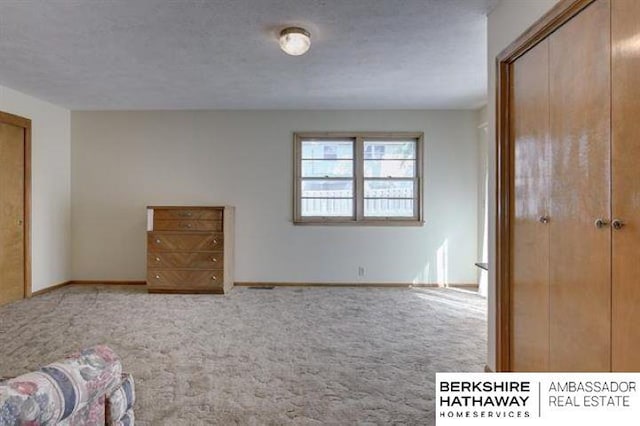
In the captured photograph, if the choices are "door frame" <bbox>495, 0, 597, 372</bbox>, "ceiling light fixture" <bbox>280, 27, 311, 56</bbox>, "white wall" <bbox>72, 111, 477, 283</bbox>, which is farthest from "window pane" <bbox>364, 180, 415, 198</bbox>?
"door frame" <bbox>495, 0, 597, 372</bbox>

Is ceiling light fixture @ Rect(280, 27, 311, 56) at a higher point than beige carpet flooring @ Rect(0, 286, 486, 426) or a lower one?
higher

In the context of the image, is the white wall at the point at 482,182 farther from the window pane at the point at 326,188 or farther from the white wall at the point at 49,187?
the white wall at the point at 49,187

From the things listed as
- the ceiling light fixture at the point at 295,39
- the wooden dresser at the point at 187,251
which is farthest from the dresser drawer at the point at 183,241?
the ceiling light fixture at the point at 295,39

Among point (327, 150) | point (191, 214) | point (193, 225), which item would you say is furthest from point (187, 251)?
point (327, 150)

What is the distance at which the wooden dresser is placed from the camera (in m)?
4.37

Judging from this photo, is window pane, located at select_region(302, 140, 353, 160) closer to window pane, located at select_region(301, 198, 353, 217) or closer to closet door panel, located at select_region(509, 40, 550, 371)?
window pane, located at select_region(301, 198, 353, 217)

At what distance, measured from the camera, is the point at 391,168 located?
16.0ft

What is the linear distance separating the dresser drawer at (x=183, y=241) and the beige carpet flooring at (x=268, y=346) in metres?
0.63

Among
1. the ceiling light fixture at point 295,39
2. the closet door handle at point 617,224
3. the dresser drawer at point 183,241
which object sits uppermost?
the ceiling light fixture at point 295,39

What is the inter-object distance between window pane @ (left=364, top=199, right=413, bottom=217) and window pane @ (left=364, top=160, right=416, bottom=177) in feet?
1.29

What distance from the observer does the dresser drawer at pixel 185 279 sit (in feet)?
14.3

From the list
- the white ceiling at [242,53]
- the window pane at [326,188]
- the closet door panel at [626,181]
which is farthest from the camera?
the window pane at [326,188]

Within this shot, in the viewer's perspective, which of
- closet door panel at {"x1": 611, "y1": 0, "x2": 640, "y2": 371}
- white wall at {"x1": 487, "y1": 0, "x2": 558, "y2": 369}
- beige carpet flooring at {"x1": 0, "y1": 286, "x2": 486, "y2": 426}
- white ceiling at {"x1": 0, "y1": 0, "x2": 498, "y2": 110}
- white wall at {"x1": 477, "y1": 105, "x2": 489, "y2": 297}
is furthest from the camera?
white wall at {"x1": 477, "y1": 105, "x2": 489, "y2": 297}

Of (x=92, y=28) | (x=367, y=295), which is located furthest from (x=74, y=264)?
(x=367, y=295)
